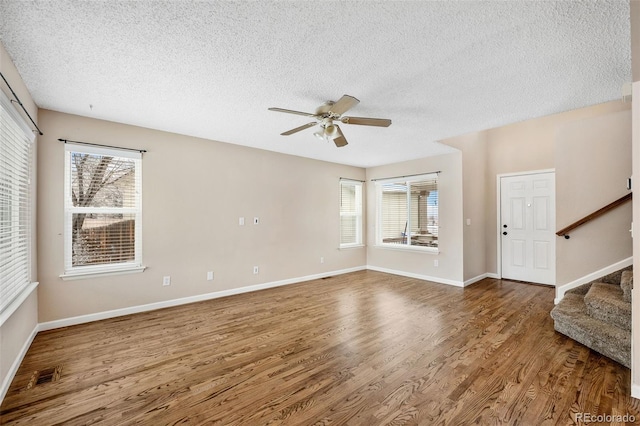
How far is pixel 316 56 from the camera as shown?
6.68 feet

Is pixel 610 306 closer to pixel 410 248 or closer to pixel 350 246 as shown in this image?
pixel 410 248

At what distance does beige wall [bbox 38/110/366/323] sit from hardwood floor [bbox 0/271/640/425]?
0.42 metres

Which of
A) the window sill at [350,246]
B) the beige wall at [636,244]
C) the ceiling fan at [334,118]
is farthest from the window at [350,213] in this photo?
Result: the beige wall at [636,244]

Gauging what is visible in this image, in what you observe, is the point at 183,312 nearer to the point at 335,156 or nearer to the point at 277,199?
the point at 277,199

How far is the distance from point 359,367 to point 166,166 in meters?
3.45

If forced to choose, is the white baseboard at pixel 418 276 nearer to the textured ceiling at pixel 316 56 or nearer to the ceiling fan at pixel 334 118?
the textured ceiling at pixel 316 56

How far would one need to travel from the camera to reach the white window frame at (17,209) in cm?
209

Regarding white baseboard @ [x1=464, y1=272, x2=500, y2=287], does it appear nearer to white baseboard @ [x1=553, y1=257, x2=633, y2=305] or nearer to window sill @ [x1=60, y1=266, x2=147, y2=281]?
white baseboard @ [x1=553, y1=257, x2=633, y2=305]

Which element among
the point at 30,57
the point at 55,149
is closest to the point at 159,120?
the point at 55,149

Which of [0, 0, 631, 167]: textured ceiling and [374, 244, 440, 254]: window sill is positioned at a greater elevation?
[0, 0, 631, 167]: textured ceiling

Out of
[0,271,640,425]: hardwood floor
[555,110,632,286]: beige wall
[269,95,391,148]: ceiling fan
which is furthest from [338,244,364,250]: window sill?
[555,110,632,286]: beige wall

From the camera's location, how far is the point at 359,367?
7.62 ft
